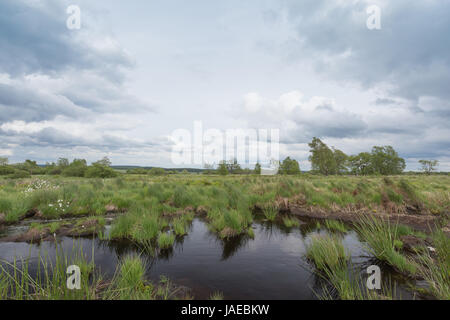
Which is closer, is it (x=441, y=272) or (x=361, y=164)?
(x=441, y=272)

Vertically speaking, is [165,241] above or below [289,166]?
below

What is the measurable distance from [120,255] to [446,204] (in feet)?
60.0

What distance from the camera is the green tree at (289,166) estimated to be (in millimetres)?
75375

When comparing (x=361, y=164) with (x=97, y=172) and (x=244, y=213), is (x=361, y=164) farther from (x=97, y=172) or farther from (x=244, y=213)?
(x=97, y=172)

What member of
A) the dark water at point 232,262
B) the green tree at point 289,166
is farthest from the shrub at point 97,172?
the green tree at point 289,166

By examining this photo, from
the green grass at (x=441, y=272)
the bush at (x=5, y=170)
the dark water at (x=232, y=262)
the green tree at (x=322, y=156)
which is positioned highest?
the green tree at (x=322, y=156)

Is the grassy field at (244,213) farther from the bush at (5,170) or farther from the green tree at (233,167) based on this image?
the green tree at (233,167)

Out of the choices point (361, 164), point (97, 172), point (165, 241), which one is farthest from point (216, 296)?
point (361, 164)

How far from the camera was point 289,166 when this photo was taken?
78.4m

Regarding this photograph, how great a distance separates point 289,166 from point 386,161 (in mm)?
35417

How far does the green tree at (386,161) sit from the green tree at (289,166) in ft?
91.8

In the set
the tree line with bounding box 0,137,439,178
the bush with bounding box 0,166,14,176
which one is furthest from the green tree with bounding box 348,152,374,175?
the bush with bounding box 0,166,14,176

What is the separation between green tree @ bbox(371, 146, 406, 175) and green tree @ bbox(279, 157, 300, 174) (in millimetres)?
27975
